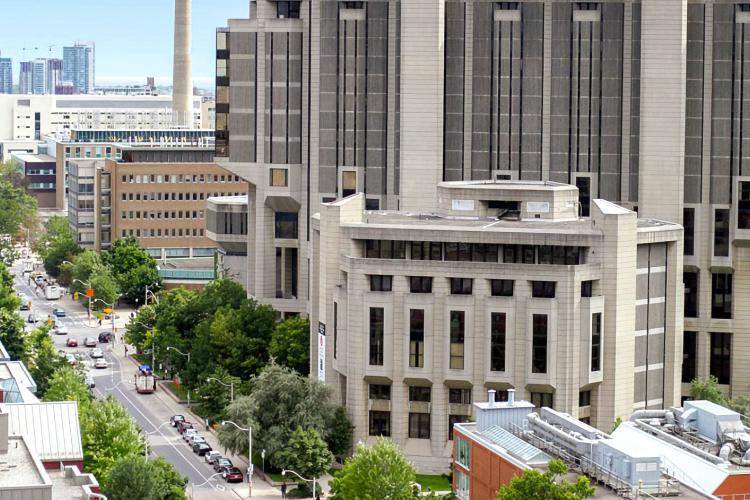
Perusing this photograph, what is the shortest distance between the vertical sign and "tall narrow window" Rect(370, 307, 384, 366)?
7.74 m

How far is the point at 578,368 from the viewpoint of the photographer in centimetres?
15362

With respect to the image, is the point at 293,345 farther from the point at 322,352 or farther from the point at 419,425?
the point at 419,425

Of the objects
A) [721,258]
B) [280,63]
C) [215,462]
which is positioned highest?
[280,63]

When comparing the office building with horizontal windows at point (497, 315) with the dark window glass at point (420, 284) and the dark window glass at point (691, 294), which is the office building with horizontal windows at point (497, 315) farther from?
the dark window glass at point (691, 294)

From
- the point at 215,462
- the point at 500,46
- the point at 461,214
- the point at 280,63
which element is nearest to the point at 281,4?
the point at 280,63

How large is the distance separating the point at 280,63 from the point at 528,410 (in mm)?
74513

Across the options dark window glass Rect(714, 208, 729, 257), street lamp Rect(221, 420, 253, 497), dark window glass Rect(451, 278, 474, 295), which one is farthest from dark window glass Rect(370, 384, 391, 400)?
dark window glass Rect(714, 208, 729, 257)

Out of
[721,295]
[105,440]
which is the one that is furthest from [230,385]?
[721,295]

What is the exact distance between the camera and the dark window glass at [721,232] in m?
181

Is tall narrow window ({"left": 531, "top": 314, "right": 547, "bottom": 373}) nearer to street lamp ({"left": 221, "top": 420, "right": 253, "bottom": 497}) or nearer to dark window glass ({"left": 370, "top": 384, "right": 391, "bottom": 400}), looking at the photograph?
dark window glass ({"left": 370, "top": 384, "right": 391, "bottom": 400})

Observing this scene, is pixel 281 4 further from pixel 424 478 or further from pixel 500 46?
pixel 424 478

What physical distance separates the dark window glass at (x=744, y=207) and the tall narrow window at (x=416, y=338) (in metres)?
40.3

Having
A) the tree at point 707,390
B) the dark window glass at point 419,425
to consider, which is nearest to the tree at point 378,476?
the dark window glass at point 419,425

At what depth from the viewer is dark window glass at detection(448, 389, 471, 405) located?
6142 inches
